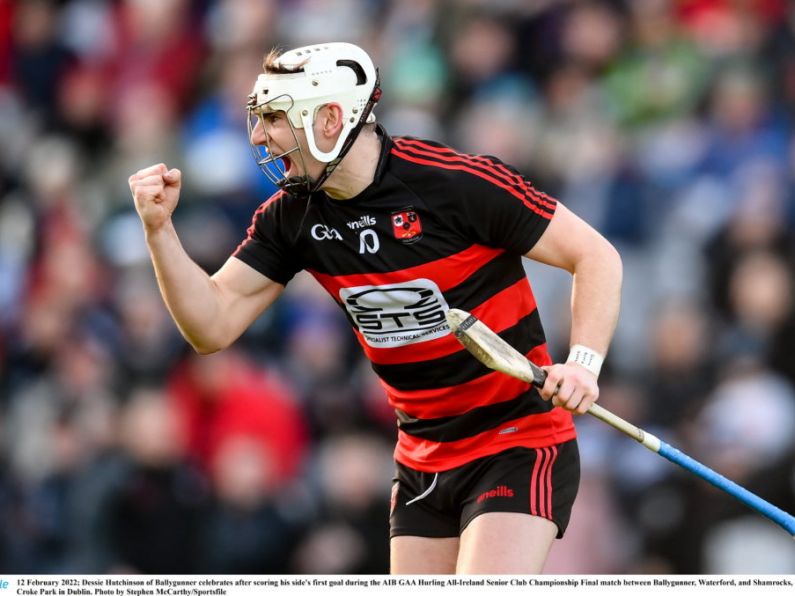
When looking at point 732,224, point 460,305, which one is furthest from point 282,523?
point 460,305

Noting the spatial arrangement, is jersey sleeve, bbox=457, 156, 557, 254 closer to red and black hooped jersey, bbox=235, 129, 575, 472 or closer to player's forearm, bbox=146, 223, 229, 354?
red and black hooped jersey, bbox=235, 129, 575, 472

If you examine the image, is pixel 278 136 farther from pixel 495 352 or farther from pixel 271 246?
pixel 495 352

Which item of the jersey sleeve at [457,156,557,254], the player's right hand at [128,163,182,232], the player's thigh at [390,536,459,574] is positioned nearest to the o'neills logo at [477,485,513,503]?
the player's thigh at [390,536,459,574]

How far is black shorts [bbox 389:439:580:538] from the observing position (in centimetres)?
507

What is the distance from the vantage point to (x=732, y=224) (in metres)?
8.77

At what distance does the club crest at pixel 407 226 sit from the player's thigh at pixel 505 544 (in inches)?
37.6

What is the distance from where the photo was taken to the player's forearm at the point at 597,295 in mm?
5055

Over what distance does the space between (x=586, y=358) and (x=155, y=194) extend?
4.91 feet

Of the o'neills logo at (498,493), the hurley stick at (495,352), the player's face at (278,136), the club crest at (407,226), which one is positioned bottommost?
the o'neills logo at (498,493)

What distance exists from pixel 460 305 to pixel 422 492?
0.70 metres

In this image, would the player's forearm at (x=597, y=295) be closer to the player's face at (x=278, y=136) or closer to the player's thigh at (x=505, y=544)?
the player's thigh at (x=505, y=544)

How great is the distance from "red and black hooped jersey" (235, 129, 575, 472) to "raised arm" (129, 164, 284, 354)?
91 mm

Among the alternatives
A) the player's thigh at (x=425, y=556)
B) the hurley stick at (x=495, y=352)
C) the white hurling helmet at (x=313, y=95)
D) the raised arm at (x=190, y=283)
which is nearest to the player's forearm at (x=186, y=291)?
the raised arm at (x=190, y=283)

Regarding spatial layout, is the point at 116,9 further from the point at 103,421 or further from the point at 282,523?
the point at 282,523
